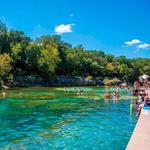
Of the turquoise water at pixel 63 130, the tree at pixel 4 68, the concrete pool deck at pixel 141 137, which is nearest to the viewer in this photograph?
the concrete pool deck at pixel 141 137

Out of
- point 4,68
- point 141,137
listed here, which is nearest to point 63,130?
point 141,137

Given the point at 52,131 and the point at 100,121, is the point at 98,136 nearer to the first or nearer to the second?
the point at 52,131

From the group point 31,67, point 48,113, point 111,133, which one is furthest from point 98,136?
point 31,67

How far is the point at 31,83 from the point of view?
112 metres

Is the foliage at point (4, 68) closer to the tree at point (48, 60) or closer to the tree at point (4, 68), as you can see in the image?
the tree at point (4, 68)

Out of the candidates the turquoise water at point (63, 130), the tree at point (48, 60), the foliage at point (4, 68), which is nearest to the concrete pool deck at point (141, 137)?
the turquoise water at point (63, 130)

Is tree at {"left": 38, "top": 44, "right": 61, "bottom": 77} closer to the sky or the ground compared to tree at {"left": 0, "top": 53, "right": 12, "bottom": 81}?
closer to the sky

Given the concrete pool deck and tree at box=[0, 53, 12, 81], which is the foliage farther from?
the concrete pool deck

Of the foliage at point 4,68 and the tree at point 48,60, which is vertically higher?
the tree at point 48,60

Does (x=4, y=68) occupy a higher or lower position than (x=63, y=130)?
higher

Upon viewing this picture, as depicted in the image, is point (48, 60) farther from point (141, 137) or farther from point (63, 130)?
point (141, 137)

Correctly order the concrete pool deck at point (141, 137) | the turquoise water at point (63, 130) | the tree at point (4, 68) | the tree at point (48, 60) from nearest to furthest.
Result: 1. the concrete pool deck at point (141, 137)
2. the turquoise water at point (63, 130)
3. the tree at point (4, 68)
4. the tree at point (48, 60)

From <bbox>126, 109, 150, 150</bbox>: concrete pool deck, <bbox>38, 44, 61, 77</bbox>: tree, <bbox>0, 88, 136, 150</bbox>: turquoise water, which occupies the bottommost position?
<bbox>0, 88, 136, 150</bbox>: turquoise water

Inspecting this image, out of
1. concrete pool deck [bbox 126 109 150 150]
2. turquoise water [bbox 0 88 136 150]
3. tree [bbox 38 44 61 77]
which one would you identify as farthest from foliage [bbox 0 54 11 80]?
concrete pool deck [bbox 126 109 150 150]
